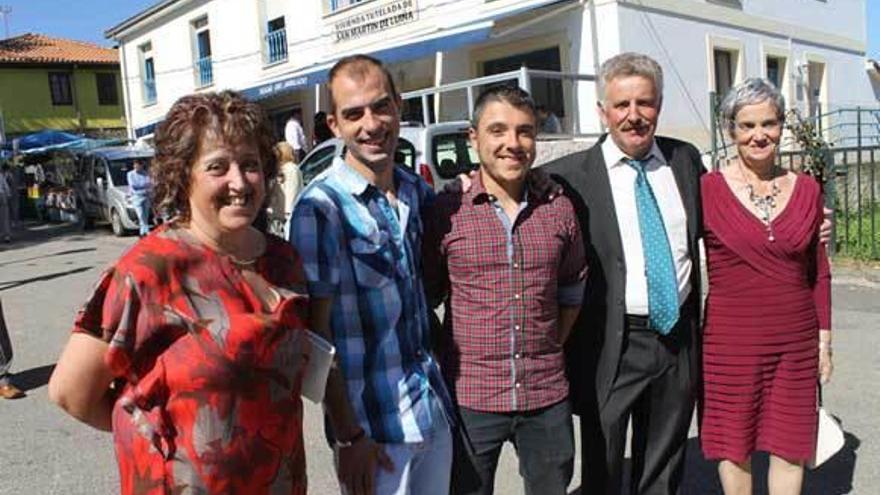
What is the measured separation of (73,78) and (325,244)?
4091 cm

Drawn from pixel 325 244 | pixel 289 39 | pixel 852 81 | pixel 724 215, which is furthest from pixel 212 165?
pixel 852 81

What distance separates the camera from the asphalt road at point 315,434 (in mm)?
3881

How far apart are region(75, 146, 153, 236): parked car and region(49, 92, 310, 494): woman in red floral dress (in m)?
15.8

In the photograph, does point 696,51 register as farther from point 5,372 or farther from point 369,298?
point 369,298

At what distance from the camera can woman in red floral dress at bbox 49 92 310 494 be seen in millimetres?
1727

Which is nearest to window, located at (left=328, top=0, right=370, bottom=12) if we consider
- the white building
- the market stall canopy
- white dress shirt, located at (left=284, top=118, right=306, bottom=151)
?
the white building

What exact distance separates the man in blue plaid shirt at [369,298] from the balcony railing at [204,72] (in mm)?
22337

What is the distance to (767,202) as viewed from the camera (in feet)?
9.70

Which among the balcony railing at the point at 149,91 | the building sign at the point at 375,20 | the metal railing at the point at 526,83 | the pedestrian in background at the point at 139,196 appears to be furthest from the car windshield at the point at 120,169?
the balcony railing at the point at 149,91

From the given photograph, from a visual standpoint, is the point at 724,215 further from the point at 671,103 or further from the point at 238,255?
the point at 671,103

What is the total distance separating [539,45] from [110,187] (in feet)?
33.4

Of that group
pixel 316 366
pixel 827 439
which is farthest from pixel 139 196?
pixel 316 366

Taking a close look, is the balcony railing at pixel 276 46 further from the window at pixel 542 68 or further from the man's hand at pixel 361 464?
the man's hand at pixel 361 464

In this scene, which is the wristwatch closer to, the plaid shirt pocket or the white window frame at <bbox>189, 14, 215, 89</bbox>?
the plaid shirt pocket
